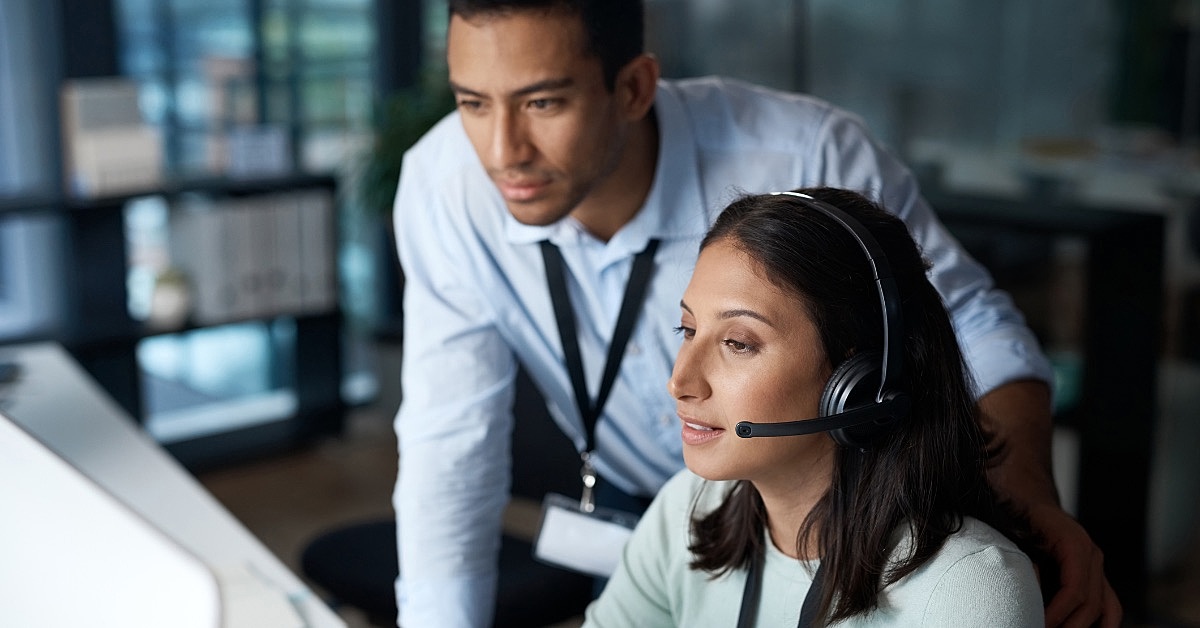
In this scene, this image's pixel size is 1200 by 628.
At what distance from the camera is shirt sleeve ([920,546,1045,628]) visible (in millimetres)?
1107

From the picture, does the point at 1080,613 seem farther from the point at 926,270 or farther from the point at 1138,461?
the point at 1138,461

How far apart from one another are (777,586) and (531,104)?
65 cm

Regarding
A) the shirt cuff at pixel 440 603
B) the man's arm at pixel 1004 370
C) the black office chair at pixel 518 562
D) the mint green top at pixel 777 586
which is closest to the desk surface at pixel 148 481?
the shirt cuff at pixel 440 603

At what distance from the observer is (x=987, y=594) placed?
1.12m

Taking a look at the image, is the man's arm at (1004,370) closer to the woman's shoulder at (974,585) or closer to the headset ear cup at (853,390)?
the woman's shoulder at (974,585)

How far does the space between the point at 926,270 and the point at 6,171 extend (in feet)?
11.7

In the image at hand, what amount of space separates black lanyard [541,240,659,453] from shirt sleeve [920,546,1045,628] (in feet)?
2.17

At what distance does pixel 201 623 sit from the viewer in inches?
28.8

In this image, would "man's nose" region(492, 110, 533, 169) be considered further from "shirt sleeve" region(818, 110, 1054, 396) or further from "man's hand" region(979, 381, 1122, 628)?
"man's hand" region(979, 381, 1122, 628)

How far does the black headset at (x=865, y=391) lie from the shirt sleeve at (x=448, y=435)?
0.59m

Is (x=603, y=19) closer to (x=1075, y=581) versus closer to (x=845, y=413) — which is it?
(x=845, y=413)

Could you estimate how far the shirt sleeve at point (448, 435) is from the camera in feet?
5.39

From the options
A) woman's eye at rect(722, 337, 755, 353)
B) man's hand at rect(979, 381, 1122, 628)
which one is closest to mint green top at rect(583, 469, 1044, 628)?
man's hand at rect(979, 381, 1122, 628)

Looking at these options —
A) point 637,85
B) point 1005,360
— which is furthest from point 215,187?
point 1005,360
